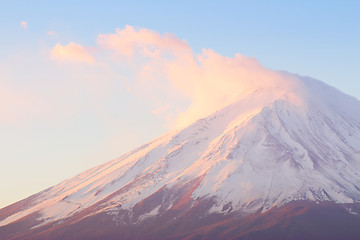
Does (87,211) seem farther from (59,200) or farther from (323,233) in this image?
(323,233)

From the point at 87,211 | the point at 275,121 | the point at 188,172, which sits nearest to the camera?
the point at 87,211

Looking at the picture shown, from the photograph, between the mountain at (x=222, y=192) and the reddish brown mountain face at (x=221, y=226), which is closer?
the reddish brown mountain face at (x=221, y=226)

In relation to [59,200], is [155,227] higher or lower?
lower

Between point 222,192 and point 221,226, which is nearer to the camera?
point 221,226

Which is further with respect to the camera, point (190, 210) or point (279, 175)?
point (279, 175)

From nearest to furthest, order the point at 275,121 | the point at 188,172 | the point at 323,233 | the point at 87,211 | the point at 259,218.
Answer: the point at 323,233 → the point at 259,218 → the point at 87,211 → the point at 188,172 → the point at 275,121

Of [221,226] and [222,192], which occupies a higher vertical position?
[222,192]

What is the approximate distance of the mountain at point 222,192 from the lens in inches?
5305

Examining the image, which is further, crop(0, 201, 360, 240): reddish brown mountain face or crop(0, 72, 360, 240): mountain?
crop(0, 72, 360, 240): mountain

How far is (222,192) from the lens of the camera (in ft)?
497

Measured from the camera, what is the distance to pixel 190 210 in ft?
473

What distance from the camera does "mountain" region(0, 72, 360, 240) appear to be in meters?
135

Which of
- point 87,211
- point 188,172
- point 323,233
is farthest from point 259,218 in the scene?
point 87,211

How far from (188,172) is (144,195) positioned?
1839cm
